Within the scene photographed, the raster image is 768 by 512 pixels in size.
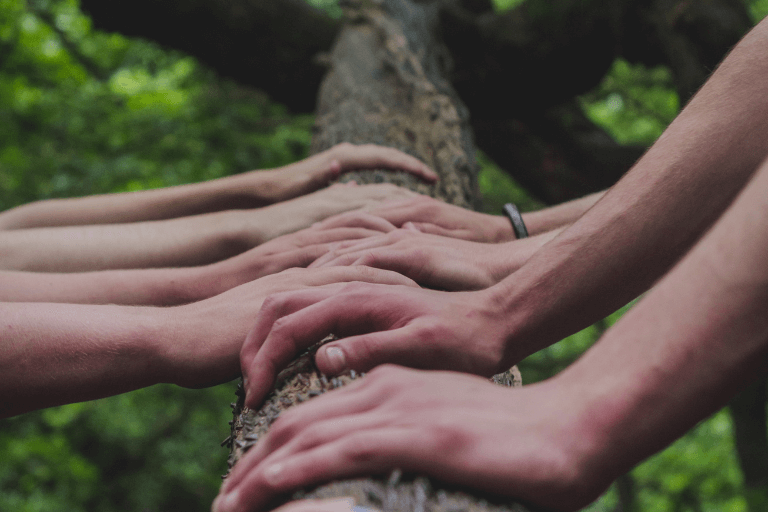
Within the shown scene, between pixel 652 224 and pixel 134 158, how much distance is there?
441 centimetres

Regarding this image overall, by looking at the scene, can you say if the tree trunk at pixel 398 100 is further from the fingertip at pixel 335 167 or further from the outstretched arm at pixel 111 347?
the outstretched arm at pixel 111 347

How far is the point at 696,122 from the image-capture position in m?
1.27

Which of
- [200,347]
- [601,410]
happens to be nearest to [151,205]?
[200,347]

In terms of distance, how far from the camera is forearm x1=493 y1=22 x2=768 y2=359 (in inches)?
48.3

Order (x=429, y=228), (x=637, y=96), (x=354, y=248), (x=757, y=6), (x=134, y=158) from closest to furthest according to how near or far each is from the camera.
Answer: (x=354, y=248) < (x=429, y=228) < (x=134, y=158) < (x=757, y=6) < (x=637, y=96)

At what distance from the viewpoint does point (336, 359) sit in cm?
113

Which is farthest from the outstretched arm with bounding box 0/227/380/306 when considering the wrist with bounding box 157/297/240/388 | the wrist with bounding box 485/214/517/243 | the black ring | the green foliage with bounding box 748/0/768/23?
the green foliage with bounding box 748/0/768/23

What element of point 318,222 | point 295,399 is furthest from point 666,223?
point 318,222

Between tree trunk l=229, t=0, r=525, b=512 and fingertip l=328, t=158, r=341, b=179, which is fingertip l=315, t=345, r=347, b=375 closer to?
tree trunk l=229, t=0, r=525, b=512

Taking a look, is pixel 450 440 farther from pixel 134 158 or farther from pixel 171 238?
pixel 134 158

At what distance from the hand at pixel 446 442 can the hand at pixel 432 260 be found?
740mm

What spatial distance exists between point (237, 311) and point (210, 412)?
4799 millimetres

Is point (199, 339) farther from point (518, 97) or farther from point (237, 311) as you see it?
point (518, 97)

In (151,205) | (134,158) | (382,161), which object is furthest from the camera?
(134,158)
